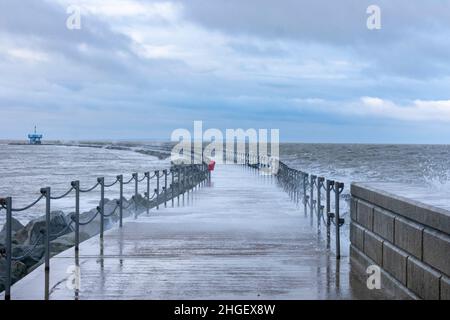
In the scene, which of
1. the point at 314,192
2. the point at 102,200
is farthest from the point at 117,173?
the point at 102,200

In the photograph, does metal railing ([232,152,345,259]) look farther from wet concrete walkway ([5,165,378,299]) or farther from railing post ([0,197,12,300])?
railing post ([0,197,12,300])

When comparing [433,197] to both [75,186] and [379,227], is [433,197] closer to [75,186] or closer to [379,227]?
[379,227]

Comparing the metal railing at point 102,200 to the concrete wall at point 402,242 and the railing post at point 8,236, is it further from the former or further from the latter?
the concrete wall at point 402,242

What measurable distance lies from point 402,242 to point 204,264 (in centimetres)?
337

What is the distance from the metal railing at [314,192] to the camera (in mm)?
10547

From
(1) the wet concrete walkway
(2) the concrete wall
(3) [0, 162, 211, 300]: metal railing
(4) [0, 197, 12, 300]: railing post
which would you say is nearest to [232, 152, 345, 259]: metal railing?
(1) the wet concrete walkway

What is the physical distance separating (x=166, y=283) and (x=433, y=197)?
332 cm

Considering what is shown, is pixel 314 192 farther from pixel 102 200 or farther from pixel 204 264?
pixel 204 264

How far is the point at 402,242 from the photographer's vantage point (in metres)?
7.25

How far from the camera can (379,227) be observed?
822cm

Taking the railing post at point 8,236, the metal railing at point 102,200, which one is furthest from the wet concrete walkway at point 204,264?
the metal railing at point 102,200

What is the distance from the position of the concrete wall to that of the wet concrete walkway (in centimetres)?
43

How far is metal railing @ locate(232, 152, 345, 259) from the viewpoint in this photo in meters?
10.5
